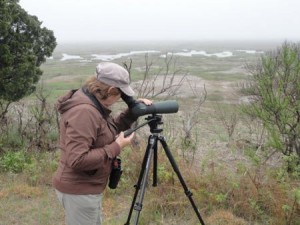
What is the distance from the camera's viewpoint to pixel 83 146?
81.7 inches

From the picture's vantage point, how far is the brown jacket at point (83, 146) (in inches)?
82.0

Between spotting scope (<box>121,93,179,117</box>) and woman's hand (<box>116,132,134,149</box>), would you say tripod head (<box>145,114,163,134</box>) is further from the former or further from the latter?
woman's hand (<box>116,132,134,149</box>)

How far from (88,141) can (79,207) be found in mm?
503

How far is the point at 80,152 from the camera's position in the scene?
6.79 feet

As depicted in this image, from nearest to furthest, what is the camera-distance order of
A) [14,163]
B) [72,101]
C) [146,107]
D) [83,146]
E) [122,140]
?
1. [83,146]
2. [72,101]
3. [122,140]
4. [146,107]
5. [14,163]

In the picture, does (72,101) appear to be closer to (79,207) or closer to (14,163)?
(79,207)

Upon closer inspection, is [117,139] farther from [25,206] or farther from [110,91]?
[25,206]

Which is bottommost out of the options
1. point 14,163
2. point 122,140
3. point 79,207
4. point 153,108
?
point 14,163

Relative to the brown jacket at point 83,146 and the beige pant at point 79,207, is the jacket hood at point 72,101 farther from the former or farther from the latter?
the beige pant at point 79,207

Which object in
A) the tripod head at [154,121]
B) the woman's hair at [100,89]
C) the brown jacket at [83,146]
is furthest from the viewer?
the tripod head at [154,121]

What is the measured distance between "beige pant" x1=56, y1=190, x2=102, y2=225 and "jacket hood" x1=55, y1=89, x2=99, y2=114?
0.55m

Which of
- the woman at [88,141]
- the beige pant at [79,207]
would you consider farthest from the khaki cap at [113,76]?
the beige pant at [79,207]

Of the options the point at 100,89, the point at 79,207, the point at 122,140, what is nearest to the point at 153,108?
the point at 122,140

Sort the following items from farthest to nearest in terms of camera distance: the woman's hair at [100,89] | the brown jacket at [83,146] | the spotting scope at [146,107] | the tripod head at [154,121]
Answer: the tripod head at [154,121] → the spotting scope at [146,107] → the woman's hair at [100,89] → the brown jacket at [83,146]
